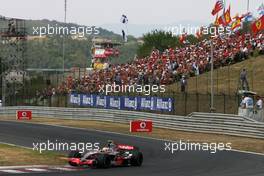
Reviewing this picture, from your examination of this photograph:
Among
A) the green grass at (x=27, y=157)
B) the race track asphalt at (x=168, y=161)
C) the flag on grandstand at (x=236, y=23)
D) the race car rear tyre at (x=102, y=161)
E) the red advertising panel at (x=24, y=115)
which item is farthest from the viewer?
the flag on grandstand at (x=236, y=23)

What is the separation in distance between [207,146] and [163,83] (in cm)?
1812

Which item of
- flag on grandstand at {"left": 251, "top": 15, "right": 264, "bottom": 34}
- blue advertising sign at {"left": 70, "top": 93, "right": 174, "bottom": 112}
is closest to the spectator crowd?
flag on grandstand at {"left": 251, "top": 15, "right": 264, "bottom": 34}

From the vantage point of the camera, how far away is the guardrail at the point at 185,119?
91.3 ft

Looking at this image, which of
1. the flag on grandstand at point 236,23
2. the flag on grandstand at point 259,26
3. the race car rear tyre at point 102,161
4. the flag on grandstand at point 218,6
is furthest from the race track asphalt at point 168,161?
the flag on grandstand at point 236,23

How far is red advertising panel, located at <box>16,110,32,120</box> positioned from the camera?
41.7 meters

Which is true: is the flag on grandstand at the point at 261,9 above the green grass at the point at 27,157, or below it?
above

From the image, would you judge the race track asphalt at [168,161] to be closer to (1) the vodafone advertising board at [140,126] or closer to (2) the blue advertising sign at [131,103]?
(1) the vodafone advertising board at [140,126]

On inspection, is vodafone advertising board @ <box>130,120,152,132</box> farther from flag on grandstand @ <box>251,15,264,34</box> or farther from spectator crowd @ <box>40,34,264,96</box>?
flag on grandstand @ <box>251,15,264,34</box>

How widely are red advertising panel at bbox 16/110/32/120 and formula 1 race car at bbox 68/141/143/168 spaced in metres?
25.1

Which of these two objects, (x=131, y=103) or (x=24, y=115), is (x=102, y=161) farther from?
(x=24, y=115)

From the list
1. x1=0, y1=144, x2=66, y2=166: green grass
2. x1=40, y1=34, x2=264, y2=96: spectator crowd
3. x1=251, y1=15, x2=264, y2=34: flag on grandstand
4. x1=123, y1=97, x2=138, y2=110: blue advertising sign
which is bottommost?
x1=0, y1=144, x2=66, y2=166: green grass

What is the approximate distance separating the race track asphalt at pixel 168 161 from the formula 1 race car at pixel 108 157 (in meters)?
0.32

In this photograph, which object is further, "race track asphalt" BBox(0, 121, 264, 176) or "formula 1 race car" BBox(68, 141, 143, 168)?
"formula 1 race car" BBox(68, 141, 143, 168)

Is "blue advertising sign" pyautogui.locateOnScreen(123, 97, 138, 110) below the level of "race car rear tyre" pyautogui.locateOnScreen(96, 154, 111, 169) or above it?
above
